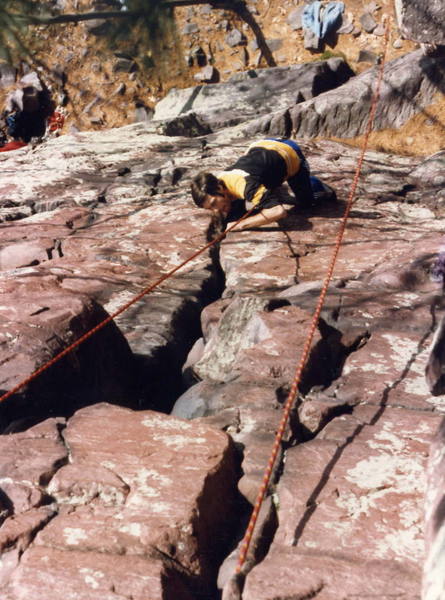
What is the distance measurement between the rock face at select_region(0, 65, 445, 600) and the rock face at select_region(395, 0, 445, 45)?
2.30 m

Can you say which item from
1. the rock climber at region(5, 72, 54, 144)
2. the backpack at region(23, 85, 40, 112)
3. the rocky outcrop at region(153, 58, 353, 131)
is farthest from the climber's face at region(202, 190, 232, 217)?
the backpack at region(23, 85, 40, 112)

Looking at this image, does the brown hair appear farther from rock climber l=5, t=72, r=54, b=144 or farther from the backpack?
the backpack

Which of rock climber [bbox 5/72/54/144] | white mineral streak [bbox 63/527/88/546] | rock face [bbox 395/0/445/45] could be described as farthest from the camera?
rock climber [bbox 5/72/54/144]

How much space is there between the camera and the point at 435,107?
8070 millimetres

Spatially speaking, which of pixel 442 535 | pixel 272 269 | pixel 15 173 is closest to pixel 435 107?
pixel 272 269

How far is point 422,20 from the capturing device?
279 inches

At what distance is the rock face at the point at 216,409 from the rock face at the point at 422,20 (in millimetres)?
2301

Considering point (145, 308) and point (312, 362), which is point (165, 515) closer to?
point (312, 362)

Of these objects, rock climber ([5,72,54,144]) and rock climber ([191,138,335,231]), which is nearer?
rock climber ([191,138,335,231])

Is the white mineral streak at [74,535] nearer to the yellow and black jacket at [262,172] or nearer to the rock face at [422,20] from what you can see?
the yellow and black jacket at [262,172]

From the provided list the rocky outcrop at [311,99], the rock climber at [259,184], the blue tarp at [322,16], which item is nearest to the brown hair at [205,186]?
the rock climber at [259,184]

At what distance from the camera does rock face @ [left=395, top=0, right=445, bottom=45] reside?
6.95 m

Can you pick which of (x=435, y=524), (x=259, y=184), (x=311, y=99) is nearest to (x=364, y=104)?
(x=311, y=99)

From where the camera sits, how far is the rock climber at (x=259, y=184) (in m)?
5.45
